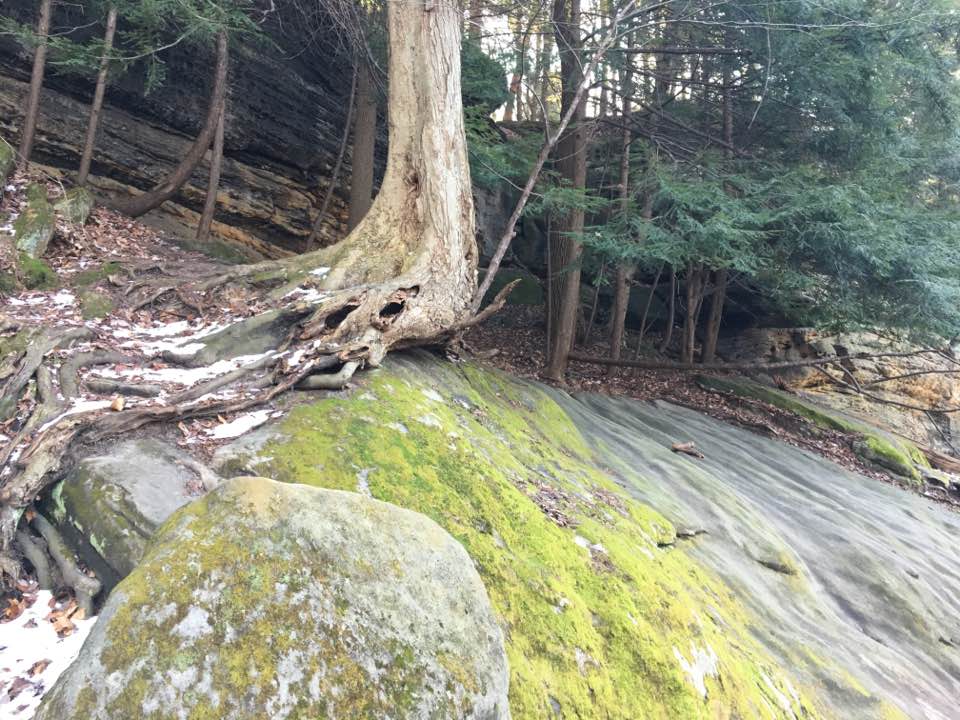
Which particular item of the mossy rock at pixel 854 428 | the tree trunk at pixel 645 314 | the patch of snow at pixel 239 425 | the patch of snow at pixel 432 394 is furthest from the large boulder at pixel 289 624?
the mossy rock at pixel 854 428

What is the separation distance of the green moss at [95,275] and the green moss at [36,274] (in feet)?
0.76

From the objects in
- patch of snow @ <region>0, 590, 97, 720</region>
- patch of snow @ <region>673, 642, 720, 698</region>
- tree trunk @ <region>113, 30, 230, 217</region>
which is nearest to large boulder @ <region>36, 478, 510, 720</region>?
patch of snow @ <region>0, 590, 97, 720</region>

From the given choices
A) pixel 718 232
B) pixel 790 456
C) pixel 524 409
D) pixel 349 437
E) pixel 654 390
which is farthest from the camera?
pixel 654 390

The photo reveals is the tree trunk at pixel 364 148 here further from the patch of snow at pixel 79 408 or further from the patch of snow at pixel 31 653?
the patch of snow at pixel 31 653

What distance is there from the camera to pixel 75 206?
8453 millimetres

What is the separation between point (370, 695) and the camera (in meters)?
1.89

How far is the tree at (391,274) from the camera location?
480 centimetres

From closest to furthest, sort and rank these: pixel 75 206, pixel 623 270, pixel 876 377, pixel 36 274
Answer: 1. pixel 36 274
2. pixel 75 206
3. pixel 623 270
4. pixel 876 377

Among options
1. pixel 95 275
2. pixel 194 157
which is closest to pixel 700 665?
pixel 95 275

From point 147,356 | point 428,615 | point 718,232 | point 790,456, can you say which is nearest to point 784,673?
point 428,615

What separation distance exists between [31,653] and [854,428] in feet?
52.9

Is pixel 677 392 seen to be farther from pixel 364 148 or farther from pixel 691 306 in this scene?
pixel 364 148

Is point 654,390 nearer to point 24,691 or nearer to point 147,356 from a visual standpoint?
point 147,356

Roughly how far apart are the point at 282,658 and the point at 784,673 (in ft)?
13.5
